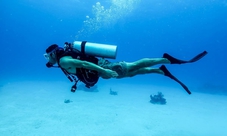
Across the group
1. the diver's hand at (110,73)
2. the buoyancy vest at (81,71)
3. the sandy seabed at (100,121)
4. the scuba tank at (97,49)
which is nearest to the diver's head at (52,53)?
the buoyancy vest at (81,71)

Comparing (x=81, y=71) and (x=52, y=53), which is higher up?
(x=52, y=53)

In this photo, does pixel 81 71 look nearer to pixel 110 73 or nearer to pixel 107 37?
pixel 110 73

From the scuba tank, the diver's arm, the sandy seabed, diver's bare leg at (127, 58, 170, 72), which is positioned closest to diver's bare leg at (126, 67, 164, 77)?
diver's bare leg at (127, 58, 170, 72)

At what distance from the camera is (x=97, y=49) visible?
517cm

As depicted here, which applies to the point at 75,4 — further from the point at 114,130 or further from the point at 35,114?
the point at 114,130

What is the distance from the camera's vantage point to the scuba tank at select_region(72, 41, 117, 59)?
511cm

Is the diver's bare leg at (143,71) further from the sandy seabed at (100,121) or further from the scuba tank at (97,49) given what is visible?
the sandy seabed at (100,121)

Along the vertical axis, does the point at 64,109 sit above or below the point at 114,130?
above

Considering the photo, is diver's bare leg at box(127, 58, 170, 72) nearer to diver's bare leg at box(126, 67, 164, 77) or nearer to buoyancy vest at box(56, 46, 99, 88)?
diver's bare leg at box(126, 67, 164, 77)

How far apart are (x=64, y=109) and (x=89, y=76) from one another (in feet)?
28.9

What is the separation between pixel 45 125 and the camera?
977 cm

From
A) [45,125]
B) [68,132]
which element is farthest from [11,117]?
[68,132]

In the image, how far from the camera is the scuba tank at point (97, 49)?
511 cm

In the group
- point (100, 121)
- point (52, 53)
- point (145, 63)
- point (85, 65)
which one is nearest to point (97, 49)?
point (85, 65)
